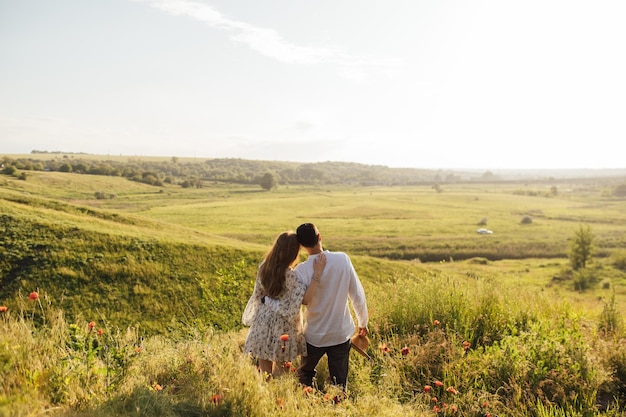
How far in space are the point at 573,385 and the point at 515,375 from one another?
709 millimetres

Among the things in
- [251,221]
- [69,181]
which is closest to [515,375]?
[251,221]

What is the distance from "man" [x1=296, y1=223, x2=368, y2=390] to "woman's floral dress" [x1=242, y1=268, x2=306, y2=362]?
4.4 inches

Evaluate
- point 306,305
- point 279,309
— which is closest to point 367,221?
point 306,305

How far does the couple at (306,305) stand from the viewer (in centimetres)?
552

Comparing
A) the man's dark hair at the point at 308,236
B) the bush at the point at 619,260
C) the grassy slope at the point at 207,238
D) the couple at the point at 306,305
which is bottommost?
the bush at the point at 619,260

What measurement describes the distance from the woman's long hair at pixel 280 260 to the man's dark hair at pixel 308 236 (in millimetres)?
75

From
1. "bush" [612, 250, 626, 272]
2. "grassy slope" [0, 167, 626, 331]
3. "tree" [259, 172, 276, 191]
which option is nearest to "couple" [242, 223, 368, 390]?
"grassy slope" [0, 167, 626, 331]

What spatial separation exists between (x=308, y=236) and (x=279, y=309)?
1034mm

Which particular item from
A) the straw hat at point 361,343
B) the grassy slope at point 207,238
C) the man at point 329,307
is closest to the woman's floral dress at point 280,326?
the man at point 329,307

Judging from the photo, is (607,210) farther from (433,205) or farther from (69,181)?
(69,181)

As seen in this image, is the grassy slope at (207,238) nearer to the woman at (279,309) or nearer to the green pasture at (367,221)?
the green pasture at (367,221)

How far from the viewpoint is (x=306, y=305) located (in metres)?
5.73

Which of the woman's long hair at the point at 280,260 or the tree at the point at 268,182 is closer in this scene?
the woman's long hair at the point at 280,260

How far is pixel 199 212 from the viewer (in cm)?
8994
